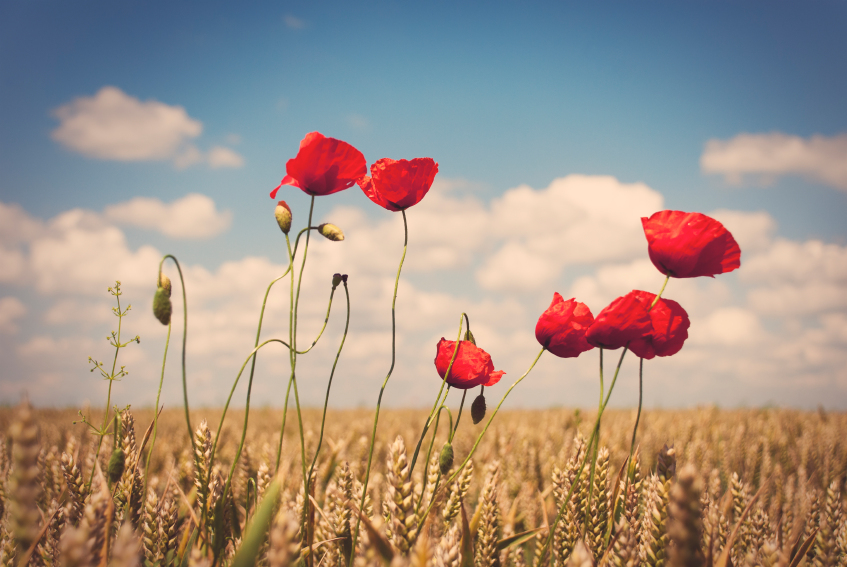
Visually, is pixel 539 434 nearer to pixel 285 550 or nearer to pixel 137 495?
pixel 137 495

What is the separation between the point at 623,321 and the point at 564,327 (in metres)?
0.21

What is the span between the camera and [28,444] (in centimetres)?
77

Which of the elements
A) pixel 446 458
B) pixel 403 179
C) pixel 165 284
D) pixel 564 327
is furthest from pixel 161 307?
pixel 564 327

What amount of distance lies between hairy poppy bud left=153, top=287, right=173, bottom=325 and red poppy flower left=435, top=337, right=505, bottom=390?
29.9 inches

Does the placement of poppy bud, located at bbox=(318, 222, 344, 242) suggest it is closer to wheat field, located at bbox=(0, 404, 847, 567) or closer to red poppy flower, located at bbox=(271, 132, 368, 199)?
red poppy flower, located at bbox=(271, 132, 368, 199)

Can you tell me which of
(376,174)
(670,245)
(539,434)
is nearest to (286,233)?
(376,174)

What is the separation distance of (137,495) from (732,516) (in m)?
2.43

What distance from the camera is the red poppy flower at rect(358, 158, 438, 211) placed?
4.72ft

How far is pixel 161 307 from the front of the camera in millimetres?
1204

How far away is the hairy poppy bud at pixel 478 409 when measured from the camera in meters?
1.49

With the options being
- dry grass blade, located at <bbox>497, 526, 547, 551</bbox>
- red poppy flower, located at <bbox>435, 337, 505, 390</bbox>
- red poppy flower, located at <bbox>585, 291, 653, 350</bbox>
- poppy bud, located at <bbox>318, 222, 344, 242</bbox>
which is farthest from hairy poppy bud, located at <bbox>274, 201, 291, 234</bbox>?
dry grass blade, located at <bbox>497, 526, 547, 551</bbox>

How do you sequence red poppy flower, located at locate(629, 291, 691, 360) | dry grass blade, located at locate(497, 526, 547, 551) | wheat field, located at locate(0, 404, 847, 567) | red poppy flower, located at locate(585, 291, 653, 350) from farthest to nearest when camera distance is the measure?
dry grass blade, located at locate(497, 526, 547, 551) < red poppy flower, located at locate(629, 291, 691, 360) < red poppy flower, located at locate(585, 291, 653, 350) < wheat field, located at locate(0, 404, 847, 567)

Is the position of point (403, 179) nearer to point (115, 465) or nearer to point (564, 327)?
point (564, 327)

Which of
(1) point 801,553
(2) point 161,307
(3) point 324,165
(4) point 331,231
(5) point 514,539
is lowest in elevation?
(5) point 514,539
